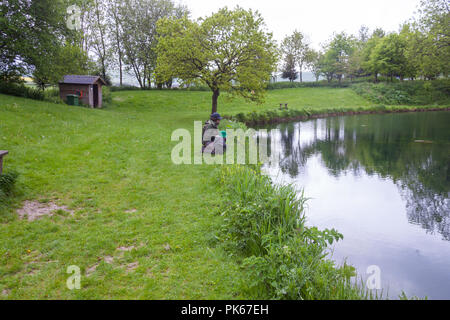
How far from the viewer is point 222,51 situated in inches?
944

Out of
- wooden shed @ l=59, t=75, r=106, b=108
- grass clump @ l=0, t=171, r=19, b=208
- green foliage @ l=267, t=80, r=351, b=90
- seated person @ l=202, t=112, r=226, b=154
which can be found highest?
green foliage @ l=267, t=80, r=351, b=90

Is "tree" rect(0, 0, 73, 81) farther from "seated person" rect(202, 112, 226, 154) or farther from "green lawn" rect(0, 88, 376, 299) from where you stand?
"seated person" rect(202, 112, 226, 154)

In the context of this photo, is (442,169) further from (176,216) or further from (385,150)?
(176,216)

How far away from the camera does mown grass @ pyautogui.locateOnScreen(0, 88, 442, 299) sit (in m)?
4.01

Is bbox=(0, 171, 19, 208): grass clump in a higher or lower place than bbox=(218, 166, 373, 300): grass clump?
higher

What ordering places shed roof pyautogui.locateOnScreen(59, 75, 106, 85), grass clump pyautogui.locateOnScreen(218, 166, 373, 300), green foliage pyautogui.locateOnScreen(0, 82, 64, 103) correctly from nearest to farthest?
grass clump pyautogui.locateOnScreen(218, 166, 373, 300)
green foliage pyautogui.locateOnScreen(0, 82, 64, 103)
shed roof pyautogui.locateOnScreen(59, 75, 106, 85)

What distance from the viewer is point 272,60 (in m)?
24.8

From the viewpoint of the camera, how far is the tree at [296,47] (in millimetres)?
66938

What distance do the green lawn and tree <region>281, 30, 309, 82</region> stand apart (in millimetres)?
61754

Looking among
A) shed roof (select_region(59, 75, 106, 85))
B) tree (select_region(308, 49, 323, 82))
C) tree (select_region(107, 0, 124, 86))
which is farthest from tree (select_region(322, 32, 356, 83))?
shed roof (select_region(59, 75, 106, 85))

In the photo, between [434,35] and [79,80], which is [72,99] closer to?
[79,80]

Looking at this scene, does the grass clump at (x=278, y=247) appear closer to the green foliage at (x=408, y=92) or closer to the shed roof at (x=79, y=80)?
the shed roof at (x=79, y=80)

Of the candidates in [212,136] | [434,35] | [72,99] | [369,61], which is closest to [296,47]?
[369,61]

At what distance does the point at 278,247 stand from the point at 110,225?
10.5 feet
